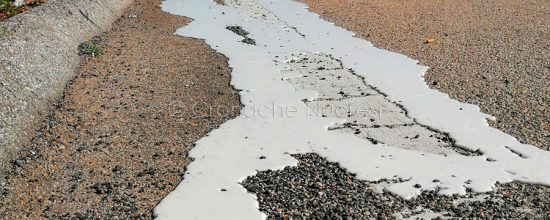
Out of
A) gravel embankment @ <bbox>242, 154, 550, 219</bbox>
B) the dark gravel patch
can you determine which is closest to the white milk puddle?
gravel embankment @ <bbox>242, 154, 550, 219</bbox>

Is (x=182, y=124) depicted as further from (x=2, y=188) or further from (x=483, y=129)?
(x=483, y=129)

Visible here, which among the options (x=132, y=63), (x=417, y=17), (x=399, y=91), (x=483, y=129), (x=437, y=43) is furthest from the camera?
(x=417, y=17)

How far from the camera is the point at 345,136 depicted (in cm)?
447

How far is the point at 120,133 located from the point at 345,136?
5.35ft

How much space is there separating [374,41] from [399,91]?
1.86m

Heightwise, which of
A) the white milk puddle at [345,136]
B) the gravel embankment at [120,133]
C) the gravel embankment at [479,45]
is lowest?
the gravel embankment at [120,133]

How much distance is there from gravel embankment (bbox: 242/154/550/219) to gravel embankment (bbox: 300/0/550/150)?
35.1 inches

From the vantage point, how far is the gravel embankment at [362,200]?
3.33 m

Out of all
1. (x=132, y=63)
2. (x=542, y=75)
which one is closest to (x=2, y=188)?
(x=132, y=63)

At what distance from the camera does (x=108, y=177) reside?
3.83m

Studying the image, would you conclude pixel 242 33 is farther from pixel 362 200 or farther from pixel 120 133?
pixel 362 200

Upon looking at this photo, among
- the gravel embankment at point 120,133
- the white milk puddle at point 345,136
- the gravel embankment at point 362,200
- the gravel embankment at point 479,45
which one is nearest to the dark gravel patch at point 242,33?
the white milk puddle at point 345,136

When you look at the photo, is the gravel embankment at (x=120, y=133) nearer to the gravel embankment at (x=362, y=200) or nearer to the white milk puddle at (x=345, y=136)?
the white milk puddle at (x=345, y=136)

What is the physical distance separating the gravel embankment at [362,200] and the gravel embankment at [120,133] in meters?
0.66
